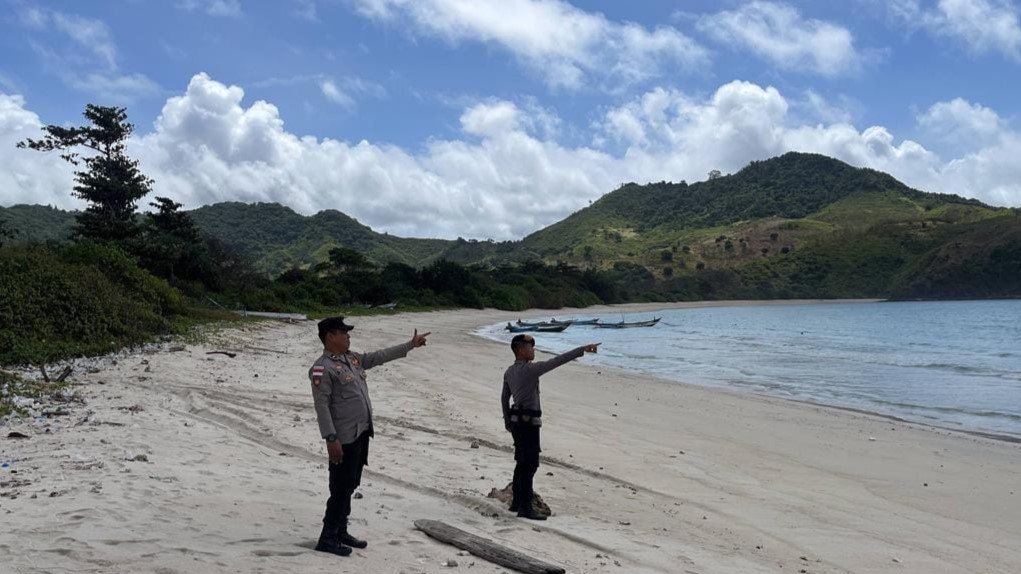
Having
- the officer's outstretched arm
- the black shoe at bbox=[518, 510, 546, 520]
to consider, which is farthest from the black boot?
the officer's outstretched arm

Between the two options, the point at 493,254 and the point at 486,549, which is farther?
the point at 493,254

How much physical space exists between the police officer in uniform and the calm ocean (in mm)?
10935

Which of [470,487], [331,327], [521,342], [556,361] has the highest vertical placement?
→ [331,327]

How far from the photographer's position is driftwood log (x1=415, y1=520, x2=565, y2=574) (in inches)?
189

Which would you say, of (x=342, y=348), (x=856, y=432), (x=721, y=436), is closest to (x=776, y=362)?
(x=856, y=432)

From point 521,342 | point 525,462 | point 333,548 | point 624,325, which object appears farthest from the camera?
point 624,325

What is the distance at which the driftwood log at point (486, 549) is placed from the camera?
15.8 ft

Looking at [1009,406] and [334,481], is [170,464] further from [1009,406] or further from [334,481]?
[1009,406]

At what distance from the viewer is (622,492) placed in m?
7.73

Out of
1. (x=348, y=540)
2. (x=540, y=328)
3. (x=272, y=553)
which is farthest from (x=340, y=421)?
(x=540, y=328)

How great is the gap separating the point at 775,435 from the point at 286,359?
11.3 meters

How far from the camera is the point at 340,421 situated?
5.10m

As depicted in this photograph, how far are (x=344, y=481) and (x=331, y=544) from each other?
438 mm

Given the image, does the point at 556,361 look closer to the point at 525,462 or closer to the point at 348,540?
the point at 525,462
